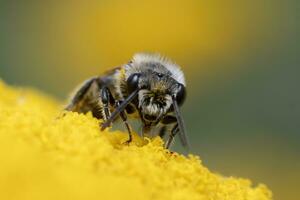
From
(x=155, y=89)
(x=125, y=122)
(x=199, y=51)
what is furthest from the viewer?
(x=199, y=51)

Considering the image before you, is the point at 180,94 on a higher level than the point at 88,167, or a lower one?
higher

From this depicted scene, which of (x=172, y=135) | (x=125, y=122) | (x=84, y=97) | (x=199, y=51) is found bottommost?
(x=125, y=122)

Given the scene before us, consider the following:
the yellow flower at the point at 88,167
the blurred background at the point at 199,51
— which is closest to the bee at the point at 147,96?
the yellow flower at the point at 88,167

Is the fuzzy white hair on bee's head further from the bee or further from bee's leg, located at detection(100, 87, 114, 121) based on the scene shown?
bee's leg, located at detection(100, 87, 114, 121)

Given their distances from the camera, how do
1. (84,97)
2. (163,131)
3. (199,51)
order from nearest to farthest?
(163,131), (84,97), (199,51)

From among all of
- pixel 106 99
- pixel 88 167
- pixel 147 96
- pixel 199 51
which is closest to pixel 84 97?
pixel 106 99

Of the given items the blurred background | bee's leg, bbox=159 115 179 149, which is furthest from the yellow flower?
the blurred background

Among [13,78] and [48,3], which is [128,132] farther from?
[48,3]

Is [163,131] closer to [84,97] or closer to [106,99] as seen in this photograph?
[106,99]

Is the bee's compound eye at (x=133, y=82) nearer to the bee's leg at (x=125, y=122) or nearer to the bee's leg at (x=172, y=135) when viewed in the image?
the bee's leg at (x=125, y=122)
